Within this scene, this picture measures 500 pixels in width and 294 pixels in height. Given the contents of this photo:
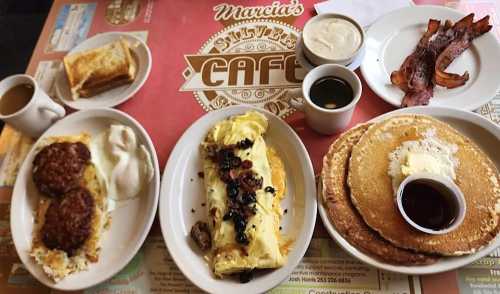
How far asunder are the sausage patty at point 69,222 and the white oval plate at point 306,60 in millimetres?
928

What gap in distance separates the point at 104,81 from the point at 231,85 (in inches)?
20.5

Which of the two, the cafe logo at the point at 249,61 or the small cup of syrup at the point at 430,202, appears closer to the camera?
the small cup of syrup at the point at 430,202

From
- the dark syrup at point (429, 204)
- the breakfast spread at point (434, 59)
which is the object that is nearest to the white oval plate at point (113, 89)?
the breakfast spread at point (434, 59)

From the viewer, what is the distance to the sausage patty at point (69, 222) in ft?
4.36

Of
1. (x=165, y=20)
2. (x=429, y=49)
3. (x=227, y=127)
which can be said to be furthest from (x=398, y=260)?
(x=165, y=20)

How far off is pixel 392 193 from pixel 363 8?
0.88m

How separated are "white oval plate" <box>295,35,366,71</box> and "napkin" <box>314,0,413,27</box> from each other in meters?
0.22

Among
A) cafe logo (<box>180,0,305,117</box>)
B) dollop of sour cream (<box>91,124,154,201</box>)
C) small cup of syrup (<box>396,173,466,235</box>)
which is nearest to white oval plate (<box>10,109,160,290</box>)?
dollop of sour cream (<box>91,124,154,201</box>)

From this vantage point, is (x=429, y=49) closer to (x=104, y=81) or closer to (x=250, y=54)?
(x=250, y=54)

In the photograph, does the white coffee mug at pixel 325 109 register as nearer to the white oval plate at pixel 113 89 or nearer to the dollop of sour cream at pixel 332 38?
the dollop of sour cream at pixel 332 38

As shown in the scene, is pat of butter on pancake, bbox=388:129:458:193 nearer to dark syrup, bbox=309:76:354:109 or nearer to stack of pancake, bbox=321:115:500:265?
stack of pancake, bbox=321:115:500:265

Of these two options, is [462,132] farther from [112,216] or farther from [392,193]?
[112,216]

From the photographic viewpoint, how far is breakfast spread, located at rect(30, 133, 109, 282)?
133cm

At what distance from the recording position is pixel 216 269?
48.3 inches
